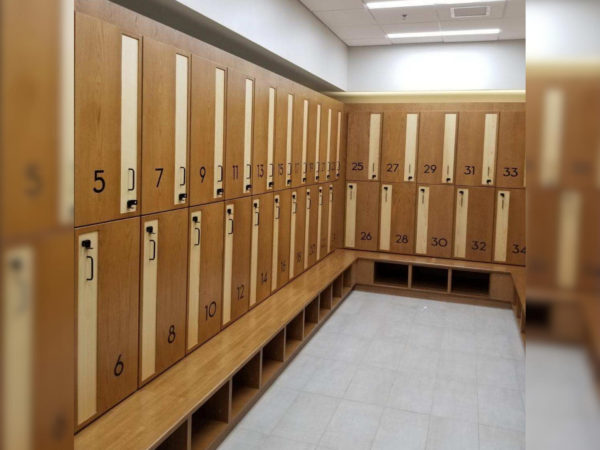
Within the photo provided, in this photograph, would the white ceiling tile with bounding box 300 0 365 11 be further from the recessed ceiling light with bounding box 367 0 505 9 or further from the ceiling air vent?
the ceiling air vent

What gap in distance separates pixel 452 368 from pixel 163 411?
271cm

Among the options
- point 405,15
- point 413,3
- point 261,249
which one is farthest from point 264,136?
point 405,15

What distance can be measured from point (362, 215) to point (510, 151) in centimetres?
206

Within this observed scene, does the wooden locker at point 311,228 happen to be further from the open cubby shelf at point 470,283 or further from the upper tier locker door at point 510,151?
the upper tier locker door at point 510,151

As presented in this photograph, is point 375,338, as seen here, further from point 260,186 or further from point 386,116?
point 386,116

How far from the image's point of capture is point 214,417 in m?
3.37

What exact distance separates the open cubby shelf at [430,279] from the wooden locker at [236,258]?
3.19m

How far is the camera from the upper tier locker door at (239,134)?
12.9ft

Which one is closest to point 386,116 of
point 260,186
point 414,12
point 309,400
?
point 414,12

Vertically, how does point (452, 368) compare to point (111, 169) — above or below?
below

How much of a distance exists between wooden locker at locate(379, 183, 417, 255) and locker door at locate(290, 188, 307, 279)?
172 cm

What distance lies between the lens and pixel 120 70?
2.67m

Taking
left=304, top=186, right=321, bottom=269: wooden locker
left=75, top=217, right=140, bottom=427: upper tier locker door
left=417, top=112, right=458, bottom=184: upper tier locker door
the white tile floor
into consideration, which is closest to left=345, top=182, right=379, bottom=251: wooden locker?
left=417, top=112, right=458, bottom=184: upper tier locker door

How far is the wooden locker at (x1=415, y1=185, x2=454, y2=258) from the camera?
6969mm
